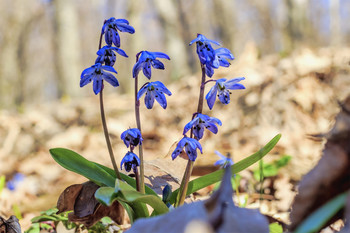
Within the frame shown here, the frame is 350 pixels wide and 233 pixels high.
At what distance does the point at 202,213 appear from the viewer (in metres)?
0.79

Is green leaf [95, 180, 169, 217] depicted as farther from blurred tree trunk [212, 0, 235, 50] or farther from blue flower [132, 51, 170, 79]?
blurred tree trunk [212, 0, 235, 50]

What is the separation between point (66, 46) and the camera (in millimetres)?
11609

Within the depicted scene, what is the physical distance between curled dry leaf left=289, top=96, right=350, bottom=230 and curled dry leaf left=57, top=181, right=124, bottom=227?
809 mm

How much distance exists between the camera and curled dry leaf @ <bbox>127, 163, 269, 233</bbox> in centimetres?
77

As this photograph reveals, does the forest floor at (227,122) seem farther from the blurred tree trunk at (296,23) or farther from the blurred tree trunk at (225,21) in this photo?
the blurred tree trunk at (225,21)

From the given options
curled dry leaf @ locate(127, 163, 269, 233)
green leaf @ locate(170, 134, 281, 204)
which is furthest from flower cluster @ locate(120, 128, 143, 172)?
curled dry leaf @ locate(127, 163, 269, 233)

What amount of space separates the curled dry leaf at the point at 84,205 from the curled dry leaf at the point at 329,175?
809 millimetres

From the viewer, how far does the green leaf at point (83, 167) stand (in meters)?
1.37

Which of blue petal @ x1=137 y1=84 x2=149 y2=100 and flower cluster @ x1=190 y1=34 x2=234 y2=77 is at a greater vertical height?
flower cluster @ x1=190 y1=34 x2=234 y2=77

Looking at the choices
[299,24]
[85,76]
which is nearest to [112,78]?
[85,76]

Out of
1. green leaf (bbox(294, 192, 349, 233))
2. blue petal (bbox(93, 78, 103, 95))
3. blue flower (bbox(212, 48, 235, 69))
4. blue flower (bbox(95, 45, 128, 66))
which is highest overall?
blue flower (bbox(95, 45, 128, 66))

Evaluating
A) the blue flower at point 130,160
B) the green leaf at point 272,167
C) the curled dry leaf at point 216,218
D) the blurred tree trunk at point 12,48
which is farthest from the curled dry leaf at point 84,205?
the blurred tree trunk at point 12,48

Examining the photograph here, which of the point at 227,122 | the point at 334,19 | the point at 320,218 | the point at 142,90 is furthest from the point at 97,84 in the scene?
the point at 334,19

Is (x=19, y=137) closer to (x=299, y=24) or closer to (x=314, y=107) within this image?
(x=314, y=107)
